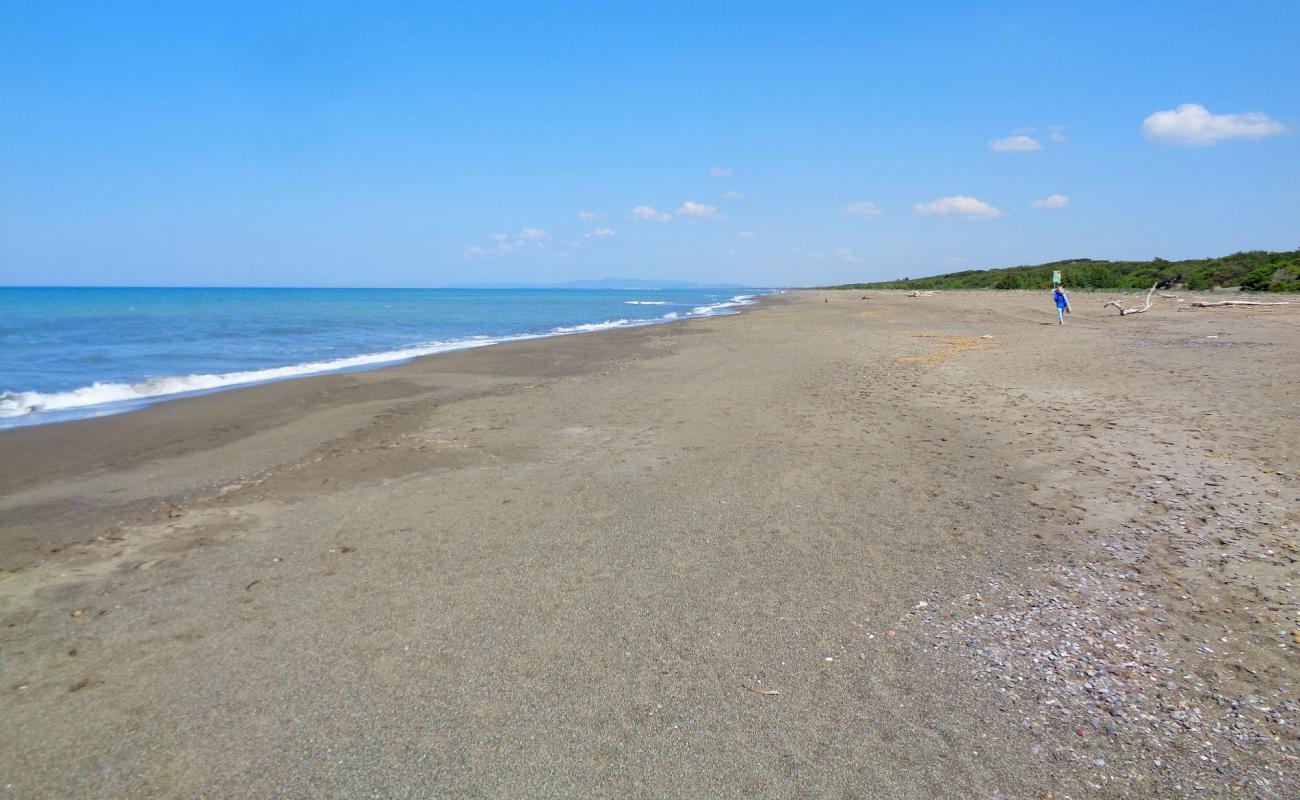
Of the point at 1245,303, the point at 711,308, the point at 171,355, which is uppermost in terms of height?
the point at 1245,303

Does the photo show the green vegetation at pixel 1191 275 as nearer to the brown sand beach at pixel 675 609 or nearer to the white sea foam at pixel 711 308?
the white sea foam at pixel 711 308

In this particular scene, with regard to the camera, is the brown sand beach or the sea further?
the sea

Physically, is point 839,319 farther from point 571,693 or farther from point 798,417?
point 571,693

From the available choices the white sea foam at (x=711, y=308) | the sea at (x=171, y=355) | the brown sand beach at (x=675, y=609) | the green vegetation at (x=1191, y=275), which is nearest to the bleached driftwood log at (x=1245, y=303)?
the green vegetation at (x=1191, y=275)

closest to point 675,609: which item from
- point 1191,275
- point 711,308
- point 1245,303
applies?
point 1245,303

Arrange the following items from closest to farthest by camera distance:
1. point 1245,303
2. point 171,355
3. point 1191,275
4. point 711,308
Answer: point 171,355 < point 1245,303 < point 1191,275 < point 711,308

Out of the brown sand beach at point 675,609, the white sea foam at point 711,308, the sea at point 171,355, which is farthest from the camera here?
the white sea foam at point 711,308

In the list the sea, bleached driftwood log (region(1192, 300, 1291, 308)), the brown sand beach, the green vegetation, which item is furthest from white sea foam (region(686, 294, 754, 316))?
the brown sand beach

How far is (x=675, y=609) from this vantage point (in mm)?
4914

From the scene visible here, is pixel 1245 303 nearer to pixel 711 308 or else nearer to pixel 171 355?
pixel 171 355

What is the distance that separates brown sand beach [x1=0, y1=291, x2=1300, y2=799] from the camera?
3387 millimetres

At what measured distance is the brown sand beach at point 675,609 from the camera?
339 centimetres

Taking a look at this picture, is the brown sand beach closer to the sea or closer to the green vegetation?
the sea

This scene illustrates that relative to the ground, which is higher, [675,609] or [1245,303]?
[1245,303]
